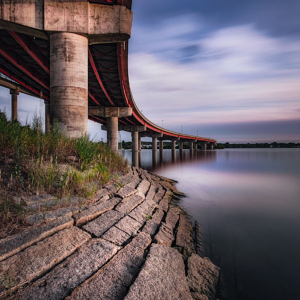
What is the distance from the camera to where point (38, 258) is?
8.18 ft

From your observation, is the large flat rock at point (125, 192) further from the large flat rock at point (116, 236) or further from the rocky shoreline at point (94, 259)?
the large flat rock at point (116, 236)

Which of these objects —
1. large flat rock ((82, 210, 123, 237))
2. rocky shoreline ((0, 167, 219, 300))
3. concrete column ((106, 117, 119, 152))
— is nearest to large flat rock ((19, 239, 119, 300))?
rocky shoreline ((0, 167, 219, 300))

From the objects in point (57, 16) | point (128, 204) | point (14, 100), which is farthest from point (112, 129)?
point (128, 204)

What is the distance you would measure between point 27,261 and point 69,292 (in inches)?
28.5

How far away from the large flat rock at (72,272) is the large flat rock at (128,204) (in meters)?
1.36

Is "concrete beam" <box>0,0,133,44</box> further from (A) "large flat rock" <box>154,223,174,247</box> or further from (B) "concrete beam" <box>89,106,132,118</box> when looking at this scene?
(B) "concrete beam" <box>89,106,132,118</box>

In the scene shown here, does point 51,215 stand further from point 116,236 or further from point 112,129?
point 112,129

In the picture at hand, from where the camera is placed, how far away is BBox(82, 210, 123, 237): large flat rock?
3.40 m

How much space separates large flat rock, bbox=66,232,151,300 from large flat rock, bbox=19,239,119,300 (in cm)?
10

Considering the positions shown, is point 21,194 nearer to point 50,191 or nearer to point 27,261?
point 50,191

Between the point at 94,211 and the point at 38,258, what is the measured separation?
58.9 inches

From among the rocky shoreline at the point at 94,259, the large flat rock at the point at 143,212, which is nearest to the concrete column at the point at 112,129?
the large flat rock at the point at 143,212

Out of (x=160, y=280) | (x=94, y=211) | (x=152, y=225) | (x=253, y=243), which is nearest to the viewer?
(x=160, y=280)

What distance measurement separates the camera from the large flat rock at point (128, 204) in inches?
178
